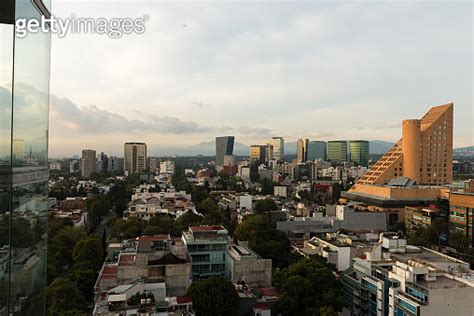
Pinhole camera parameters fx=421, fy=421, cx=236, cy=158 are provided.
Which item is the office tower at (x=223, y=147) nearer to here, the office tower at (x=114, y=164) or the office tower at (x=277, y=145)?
the office tower at (x=277, y=145)

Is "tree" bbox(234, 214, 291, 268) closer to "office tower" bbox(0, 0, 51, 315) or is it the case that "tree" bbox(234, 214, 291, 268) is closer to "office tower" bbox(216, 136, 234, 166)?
"office tower" bbox(0, 0, 51, 315)

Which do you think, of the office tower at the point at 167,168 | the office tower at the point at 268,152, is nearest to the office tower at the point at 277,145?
the office tower at the point at 268,152

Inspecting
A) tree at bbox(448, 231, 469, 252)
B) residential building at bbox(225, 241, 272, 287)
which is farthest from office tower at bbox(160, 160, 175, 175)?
residential building at bbox(225, 241, 272, 287)

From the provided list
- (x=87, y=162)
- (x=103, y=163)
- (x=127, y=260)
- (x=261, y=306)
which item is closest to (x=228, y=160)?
(x=103, y=163)

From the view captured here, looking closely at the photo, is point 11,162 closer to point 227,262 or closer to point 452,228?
point 227,262

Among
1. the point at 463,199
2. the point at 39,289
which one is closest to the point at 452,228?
the point at 463,199
